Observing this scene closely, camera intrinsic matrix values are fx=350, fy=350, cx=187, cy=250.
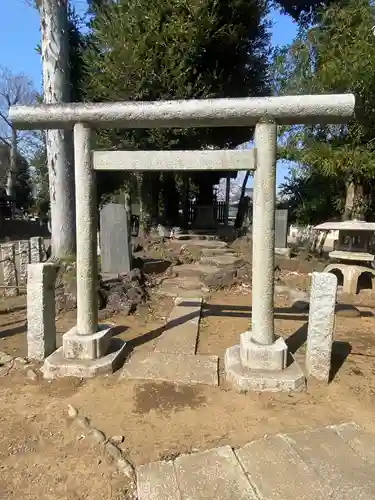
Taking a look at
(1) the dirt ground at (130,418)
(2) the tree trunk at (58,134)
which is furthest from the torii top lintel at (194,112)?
(2) the tree trunk at (58,134)

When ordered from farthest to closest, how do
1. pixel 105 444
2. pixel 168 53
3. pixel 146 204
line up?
1. pixel 146 204
2. pixel 168 53
3. pixel 105 444

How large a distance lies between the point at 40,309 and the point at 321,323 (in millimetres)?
2860

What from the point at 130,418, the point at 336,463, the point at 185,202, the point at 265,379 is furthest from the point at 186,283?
the point at 185,202

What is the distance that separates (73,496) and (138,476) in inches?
15.2

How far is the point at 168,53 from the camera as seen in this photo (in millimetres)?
9547

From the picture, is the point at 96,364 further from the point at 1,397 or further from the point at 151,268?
the point at 151,268

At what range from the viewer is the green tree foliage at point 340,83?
23.4 ft

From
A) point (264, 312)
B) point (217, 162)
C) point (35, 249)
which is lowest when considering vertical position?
point (264, 312)

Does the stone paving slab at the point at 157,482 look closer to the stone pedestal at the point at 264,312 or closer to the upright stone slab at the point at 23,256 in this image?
the stone pedestal at the point at 264,312

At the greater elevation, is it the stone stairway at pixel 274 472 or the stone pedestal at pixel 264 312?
the stone pedestal at pixel 264 312

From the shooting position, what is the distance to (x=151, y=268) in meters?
8.09

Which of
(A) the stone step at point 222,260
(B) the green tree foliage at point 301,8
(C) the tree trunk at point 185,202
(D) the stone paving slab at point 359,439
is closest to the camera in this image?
(D) the stone paving slab at point 359,439

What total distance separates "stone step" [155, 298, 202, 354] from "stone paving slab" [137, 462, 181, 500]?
5.83 ft

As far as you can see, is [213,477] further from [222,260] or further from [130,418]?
[222,260]
